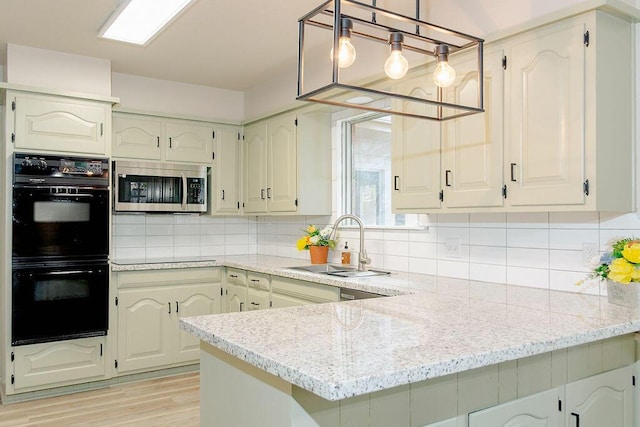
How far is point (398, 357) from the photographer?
4.30ft

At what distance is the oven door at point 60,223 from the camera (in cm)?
353

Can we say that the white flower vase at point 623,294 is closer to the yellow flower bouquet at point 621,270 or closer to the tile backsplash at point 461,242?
the yellow flower bouquet at point 621,270

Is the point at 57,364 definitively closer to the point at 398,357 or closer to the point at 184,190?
the point at 184,190

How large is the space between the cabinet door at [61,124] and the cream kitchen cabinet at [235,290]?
1402mm

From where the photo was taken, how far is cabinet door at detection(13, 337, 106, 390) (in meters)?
3.58

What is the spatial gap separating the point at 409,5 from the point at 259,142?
1.98m

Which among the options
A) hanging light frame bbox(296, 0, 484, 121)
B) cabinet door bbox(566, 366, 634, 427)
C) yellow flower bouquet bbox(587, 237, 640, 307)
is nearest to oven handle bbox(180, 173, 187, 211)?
hanging light frame bbox(296, 0, 484, 121)

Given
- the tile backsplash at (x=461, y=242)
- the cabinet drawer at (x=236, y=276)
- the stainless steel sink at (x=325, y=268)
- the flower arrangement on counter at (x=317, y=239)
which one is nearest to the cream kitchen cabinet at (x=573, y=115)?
the tile backsplash at (x=461, y=242)

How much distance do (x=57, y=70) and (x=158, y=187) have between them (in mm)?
1174

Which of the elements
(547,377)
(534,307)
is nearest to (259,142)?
(534,307)

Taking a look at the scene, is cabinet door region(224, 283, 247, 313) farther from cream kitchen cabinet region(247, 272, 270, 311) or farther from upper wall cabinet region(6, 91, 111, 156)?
upper wall cabinet region(6, 91, 111, 156)

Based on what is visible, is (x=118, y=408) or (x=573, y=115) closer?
(x=573, y=115)

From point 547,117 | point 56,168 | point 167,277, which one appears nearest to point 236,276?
point 167,277

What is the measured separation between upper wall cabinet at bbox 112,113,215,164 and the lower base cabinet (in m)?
3.57
